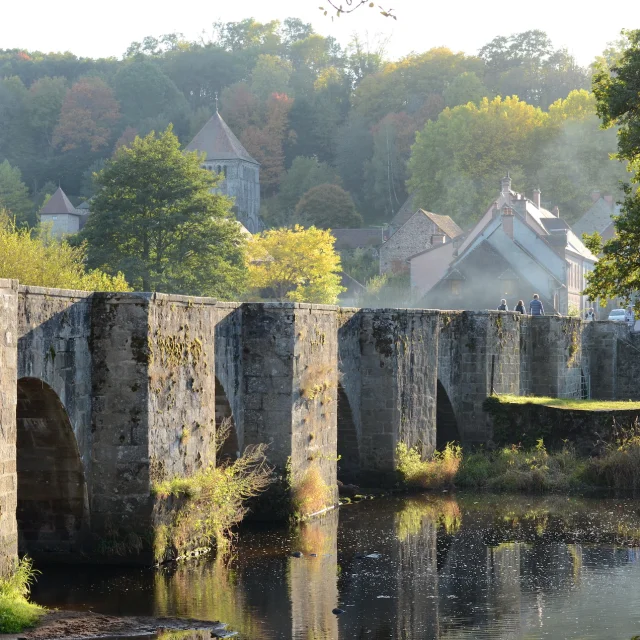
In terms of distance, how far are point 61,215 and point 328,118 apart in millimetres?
26598

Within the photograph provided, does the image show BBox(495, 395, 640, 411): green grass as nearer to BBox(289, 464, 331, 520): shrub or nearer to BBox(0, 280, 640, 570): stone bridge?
BBox(0, 280, 640, 570): stone bridge

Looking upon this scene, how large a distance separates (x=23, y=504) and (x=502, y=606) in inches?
198

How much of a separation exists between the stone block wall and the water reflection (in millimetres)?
1311

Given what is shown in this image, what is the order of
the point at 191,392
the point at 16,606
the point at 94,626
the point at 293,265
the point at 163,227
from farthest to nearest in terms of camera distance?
the point at 293,265 < the point at 163,227 < the point at 191,392 < the point at 94,626 < the point at 16,606

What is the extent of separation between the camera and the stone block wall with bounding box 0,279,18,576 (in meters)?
10.6

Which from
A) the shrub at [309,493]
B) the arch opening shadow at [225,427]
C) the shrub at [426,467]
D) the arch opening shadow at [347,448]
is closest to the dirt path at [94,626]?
the arch opening shadow at [225,427]

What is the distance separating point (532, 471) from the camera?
21.1 m

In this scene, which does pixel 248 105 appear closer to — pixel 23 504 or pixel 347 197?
pixel 347 197

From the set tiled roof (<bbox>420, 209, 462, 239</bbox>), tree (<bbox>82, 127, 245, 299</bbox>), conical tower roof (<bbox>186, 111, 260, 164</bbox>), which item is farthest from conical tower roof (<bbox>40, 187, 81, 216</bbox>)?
tree (<bbox>82, 127, 245, 299</bbox>)

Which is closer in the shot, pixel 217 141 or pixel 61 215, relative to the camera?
pixel 61 215

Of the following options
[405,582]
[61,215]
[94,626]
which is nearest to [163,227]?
[405,582]

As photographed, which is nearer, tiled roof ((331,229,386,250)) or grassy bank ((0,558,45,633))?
grassy bank ((0,558,45,633))

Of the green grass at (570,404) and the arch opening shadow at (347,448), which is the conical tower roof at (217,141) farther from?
the arch opening shadow at (347,448)

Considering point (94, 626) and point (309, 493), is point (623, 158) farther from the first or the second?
point (94, 626)
